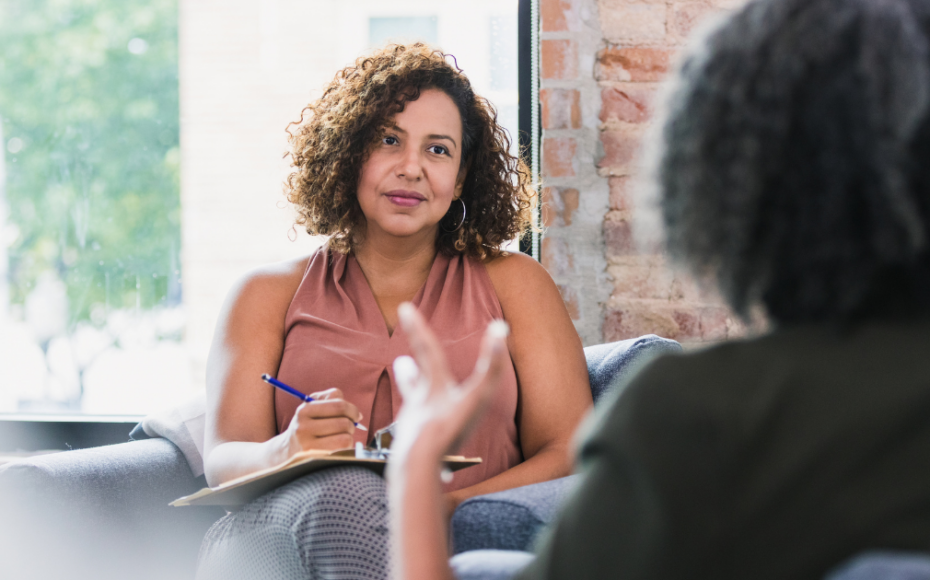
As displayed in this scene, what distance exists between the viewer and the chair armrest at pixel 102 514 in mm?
1223

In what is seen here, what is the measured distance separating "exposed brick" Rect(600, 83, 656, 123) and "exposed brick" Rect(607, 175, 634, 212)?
14 centimetres

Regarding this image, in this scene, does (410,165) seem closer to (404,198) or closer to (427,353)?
(404,198)

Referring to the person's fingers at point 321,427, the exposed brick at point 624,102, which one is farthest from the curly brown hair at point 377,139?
the person's fingers at point 321,427

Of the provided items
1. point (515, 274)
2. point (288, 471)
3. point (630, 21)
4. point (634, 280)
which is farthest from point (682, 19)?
point (288, 471)

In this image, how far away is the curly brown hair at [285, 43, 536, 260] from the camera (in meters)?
1.59

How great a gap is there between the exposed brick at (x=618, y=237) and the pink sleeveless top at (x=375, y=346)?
37 centimetres

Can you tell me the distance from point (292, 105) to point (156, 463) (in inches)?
42.5

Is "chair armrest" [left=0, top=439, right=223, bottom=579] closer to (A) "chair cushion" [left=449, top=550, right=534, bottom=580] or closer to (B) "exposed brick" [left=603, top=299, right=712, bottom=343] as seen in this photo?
(A) "chair cushion" [left=449, top=550, right=534, bottom=580]

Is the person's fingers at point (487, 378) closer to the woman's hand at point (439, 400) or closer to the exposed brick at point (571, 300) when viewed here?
the woman's hand at point (439, 400)

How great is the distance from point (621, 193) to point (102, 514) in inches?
49.9

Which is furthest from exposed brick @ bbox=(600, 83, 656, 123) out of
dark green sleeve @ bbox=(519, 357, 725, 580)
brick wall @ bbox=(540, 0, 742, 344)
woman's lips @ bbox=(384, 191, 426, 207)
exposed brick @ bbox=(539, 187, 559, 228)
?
dark green sleeve @ bbox=(519, 357, 725, 580)

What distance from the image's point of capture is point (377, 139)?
1.59 metres

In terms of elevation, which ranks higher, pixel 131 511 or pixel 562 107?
pixel 562 107

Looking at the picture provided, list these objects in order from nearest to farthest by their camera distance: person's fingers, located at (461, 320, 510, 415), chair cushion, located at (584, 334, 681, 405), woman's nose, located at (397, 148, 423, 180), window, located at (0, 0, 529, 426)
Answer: person's fingers, located at (461, 320, 510, 415)
chair cushion, located at (584, 334, 681, 405)
woman's nose, located at (397, 148, 423, 180)
window, located at (0, 0, 529, 426)
